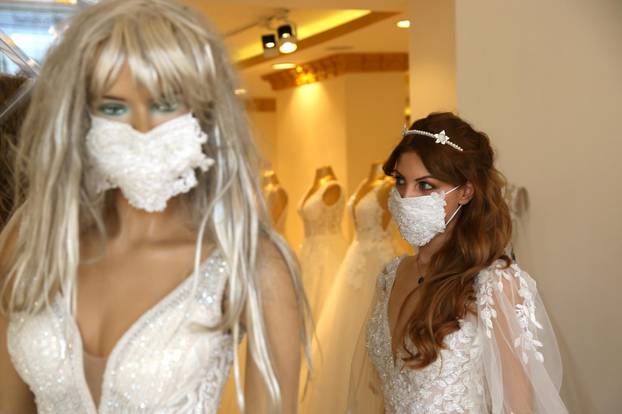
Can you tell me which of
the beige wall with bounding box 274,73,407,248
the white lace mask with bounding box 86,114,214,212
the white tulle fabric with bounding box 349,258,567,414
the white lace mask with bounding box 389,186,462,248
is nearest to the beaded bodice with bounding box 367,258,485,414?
the white tulle fabric with bounding box 349,258,567,414

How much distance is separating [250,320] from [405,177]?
140 centimetres

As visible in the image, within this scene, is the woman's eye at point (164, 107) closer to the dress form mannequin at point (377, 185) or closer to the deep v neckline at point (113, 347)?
the deep v neckline at point (113, 347)

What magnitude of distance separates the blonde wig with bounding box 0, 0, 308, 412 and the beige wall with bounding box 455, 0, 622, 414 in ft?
9.71

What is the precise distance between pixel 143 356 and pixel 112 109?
420mm

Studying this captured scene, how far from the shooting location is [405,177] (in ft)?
9.41

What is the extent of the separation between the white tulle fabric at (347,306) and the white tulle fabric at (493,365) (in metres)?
2.34

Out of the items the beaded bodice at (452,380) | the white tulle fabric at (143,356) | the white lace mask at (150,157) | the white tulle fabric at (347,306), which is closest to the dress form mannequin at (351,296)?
the white tulle fabric at (347,306)

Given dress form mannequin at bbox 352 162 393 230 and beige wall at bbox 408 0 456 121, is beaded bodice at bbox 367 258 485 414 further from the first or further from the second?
dress form mannequin at bbox 352 162 393 230

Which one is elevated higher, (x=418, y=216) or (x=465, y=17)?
(x=465, y=17)

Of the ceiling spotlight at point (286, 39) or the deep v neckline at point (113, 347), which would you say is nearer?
the deep v neckline at point (113, 347)

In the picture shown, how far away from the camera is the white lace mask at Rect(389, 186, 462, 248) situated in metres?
2.78

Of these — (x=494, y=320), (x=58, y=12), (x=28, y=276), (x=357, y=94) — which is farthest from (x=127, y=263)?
(x=357, y=94)

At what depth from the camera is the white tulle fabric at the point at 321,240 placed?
6.81 meters

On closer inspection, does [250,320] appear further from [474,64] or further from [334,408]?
[334,408]
